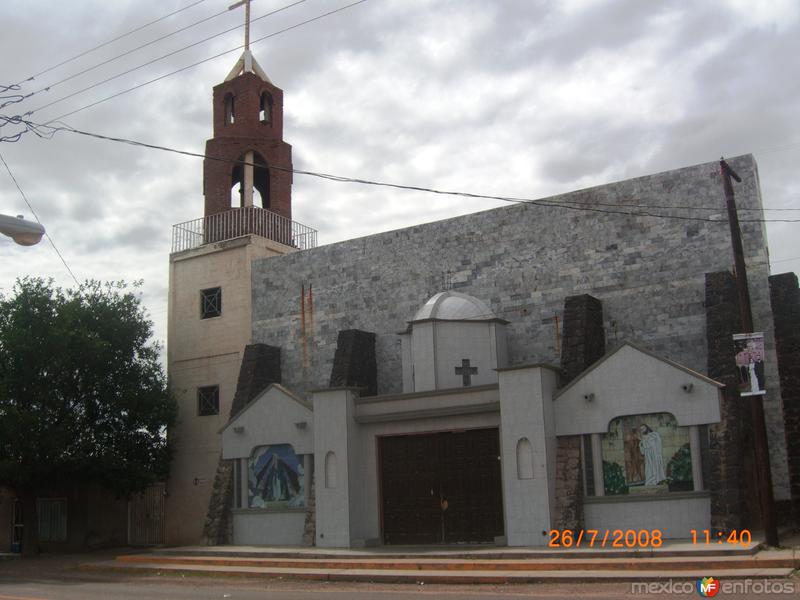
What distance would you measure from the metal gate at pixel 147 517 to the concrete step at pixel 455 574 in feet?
28.0

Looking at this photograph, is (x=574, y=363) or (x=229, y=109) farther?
(x=229, y=109)

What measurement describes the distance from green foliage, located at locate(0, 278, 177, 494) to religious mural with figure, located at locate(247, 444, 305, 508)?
4.73 m

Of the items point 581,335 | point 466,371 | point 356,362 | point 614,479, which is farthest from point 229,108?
point 614,479

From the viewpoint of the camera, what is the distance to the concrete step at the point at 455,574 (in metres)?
13.6

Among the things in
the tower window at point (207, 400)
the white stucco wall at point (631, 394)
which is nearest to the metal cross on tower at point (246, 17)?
the tower window at point (207, 400)

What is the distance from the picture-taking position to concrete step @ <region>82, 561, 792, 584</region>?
1359 centimetres

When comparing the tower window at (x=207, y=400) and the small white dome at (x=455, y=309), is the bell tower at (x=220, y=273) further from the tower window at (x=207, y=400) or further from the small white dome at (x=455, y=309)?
the small white dome at (x=455, y=309)

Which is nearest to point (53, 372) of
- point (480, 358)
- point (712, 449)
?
point (480, 358)

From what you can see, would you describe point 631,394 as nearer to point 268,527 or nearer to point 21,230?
point 268,527

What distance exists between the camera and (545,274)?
23.1 meters

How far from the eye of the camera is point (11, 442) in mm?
24062

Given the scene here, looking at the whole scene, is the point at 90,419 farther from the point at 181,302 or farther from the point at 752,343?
the point at 752,343

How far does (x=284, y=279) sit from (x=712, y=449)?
1452 centimetres

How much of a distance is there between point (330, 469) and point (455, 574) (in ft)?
20.8
